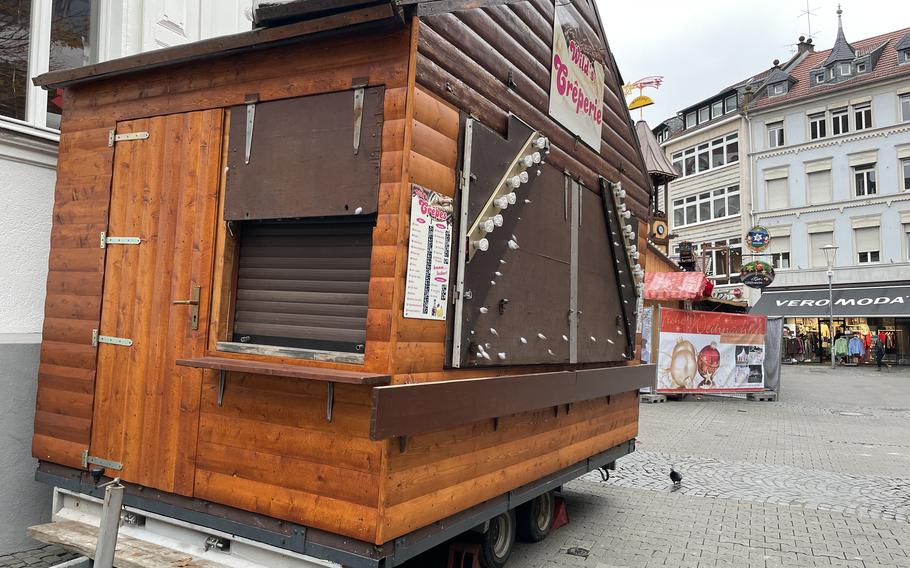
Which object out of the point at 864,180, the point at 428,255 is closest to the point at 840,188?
the point at 864,180

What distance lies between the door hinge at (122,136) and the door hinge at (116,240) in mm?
662

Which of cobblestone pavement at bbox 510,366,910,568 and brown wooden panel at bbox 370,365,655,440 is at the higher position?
brown wooden panel at bbox 370,365,655,440

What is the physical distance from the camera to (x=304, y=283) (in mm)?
4184

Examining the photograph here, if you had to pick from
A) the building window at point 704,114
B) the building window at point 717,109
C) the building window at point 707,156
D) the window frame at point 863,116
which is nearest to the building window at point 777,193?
the building window at point 707,156

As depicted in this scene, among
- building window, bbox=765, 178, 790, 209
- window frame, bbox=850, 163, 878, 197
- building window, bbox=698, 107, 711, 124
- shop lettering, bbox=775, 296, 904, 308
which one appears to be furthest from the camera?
building window, bbox=698, 107, 711, 124

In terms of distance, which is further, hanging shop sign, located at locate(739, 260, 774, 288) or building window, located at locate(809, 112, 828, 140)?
Answer: building window, located at locate(809, 112, 828, 140)

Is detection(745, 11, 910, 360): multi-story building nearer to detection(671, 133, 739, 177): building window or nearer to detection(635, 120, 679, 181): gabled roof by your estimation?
detection(671, 133, 739, 177): building window

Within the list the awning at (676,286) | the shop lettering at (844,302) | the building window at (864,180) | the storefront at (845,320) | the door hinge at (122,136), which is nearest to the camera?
the door hinge at (122,136)

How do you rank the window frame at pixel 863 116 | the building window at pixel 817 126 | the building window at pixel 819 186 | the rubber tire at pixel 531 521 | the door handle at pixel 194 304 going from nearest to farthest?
the door handle at pixel 194 304 → the rubber tire at pixel 531 521 → the window frame at pixel 863 116 → the building window at pixel 819 186 → the building window at pixel 817 126

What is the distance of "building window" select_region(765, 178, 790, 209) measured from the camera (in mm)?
38375

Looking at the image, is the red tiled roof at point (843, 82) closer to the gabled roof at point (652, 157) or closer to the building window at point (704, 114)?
the building window at point (704, 114)

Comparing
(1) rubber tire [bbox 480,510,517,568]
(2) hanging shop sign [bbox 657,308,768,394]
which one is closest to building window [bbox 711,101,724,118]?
(2) hanging shop sign [bbox 657,308,768,394]

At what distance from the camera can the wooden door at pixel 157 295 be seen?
431cm

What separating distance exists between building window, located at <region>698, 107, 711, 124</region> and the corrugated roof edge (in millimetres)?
45292
